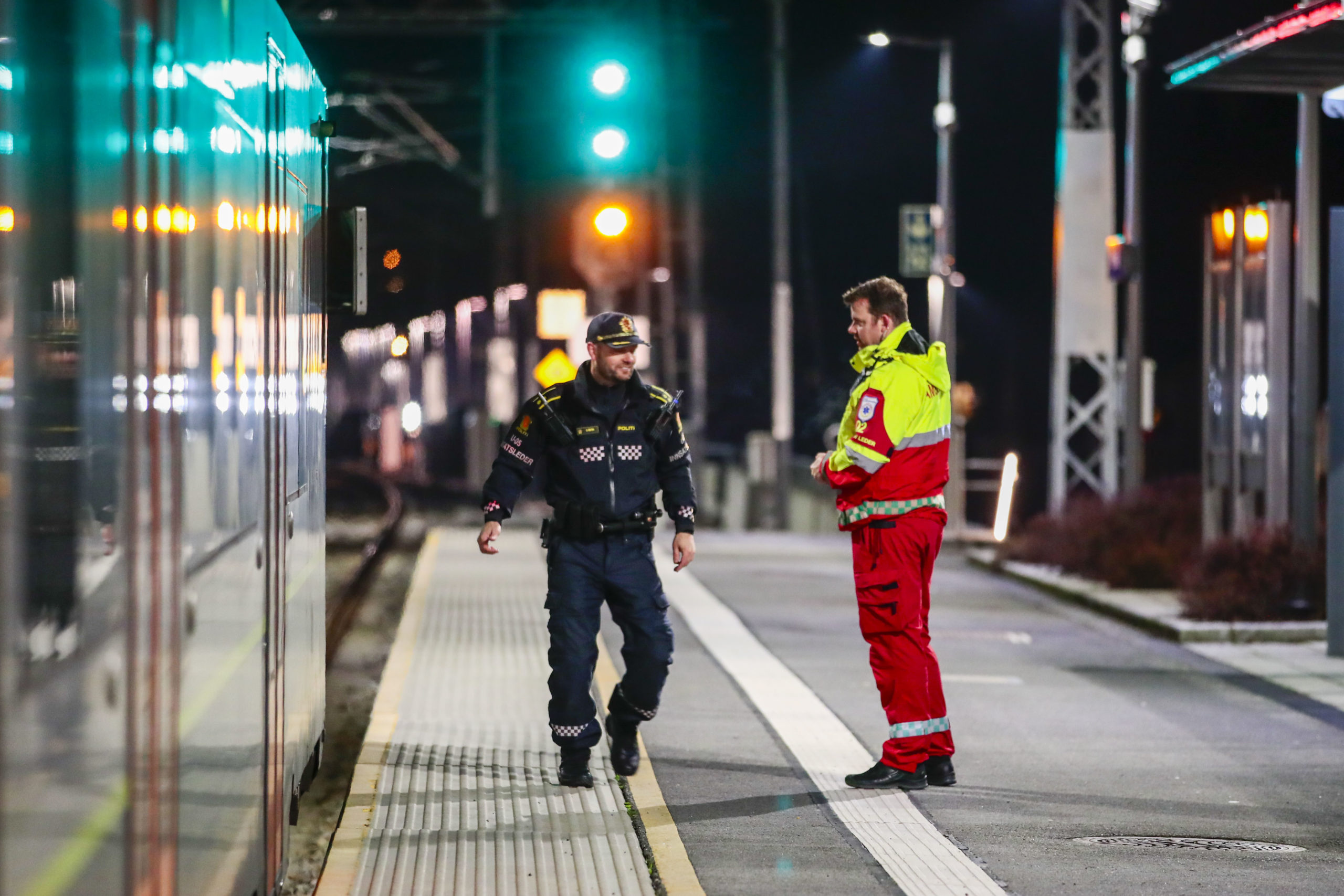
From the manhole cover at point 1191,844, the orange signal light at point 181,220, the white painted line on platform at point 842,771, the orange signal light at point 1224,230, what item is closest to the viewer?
the orange signal light at point 181,220

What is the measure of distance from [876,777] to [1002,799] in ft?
1.56

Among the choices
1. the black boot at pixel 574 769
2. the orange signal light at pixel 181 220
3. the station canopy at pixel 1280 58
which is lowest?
the black boot at pixel 574 769

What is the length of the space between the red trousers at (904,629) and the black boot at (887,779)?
27 mm

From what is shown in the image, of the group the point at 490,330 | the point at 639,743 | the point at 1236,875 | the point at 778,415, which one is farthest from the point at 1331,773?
the point at 490,330

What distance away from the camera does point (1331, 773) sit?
26.3 ft

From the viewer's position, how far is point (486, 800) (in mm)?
6879

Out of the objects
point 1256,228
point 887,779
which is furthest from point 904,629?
point 1256,228

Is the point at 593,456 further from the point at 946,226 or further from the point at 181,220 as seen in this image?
the point at 946,226

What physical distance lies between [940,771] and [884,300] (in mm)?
1794

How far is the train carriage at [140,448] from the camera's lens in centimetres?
255

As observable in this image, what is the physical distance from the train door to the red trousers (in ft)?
8.06

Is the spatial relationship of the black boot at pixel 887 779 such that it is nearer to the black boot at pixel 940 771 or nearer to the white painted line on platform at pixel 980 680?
the black boot at pixel 940 771

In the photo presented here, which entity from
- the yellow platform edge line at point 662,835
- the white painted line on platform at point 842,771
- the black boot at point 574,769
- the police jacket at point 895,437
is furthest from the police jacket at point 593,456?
the white painted line on platform at point 842,771

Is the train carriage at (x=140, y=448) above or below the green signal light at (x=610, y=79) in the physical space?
below
